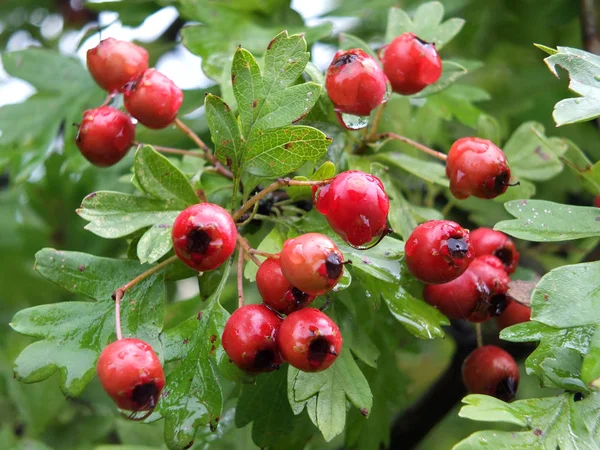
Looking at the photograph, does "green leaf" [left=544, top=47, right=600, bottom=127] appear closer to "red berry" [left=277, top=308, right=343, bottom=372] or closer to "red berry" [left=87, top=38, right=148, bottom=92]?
"red berry" [left=277, top=308, right=343, bottom=372]

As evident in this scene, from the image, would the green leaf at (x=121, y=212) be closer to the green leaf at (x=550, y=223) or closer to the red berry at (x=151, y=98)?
the red berry at (x=151, y=98)

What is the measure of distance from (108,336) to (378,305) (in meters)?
0.49

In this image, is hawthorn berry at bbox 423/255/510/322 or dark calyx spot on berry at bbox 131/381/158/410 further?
hawthorn berry at bbox 423/255/510/322

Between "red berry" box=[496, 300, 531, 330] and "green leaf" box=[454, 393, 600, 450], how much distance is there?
0.73 ft

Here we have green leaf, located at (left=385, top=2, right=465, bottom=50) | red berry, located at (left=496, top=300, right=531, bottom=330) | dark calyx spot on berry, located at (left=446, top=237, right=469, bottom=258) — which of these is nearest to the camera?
dark calyx spot on berry, located at (left=446, top=237, right=469, bottom=258)

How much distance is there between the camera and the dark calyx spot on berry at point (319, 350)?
1013 millimetres

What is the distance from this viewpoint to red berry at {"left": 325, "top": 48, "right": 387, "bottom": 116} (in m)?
1.23

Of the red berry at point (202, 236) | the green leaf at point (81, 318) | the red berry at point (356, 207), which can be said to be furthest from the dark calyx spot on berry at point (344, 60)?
the green leaf at point (81, 318)

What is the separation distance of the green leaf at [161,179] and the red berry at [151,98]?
12 cm

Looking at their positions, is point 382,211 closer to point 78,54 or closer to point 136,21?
→ point 136,21

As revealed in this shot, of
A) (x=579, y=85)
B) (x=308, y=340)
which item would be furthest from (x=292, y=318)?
(x=579, y=85)

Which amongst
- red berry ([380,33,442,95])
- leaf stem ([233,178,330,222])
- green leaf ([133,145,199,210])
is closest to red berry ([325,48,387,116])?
red berry ([380,33,442,95])

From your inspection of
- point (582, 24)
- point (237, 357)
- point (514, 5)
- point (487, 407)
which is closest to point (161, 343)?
point (237, 357)

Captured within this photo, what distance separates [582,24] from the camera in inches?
82.3
